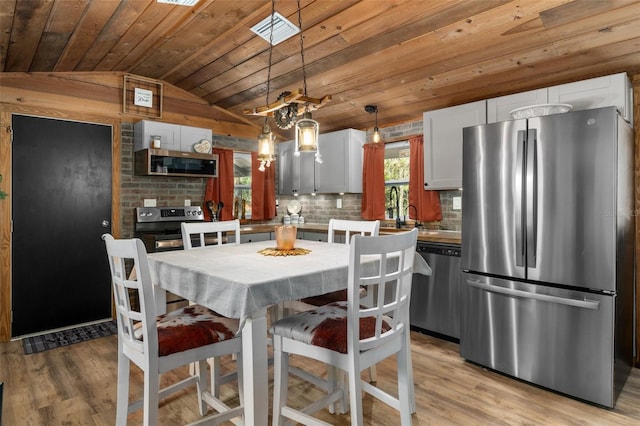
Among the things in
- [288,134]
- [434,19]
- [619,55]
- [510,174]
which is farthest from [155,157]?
[619,55]

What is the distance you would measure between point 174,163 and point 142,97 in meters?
0.80

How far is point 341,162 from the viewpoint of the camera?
4492 mm

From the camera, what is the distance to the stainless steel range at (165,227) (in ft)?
12.2

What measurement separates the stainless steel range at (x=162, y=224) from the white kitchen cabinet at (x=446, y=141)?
8.26 feet

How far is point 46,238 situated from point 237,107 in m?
2.41

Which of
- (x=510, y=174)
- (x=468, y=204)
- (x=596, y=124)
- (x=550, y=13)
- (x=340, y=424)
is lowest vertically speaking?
(x=340, y=424)

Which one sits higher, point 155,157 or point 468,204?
point 155,157

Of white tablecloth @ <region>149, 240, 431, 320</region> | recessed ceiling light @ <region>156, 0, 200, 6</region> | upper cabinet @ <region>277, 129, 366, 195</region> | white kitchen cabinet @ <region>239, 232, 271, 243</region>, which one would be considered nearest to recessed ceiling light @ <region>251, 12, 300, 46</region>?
recessed ceiling light @ <region>156, 0, 200, 6</region>

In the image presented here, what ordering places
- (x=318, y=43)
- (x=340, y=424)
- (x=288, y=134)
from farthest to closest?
1. (x=288, y=134)
2. (x=318, y=43)
3. (x=340, y=424)

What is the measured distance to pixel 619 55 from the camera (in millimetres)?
2521

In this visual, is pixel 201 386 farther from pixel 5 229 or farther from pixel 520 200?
pixel 5 229

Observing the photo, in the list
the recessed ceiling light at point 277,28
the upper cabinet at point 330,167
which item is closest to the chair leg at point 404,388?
the recessed ceiling light at point 277,28

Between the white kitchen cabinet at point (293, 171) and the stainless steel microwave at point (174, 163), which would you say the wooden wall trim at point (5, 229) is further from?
the white kitchen cabinet at point (293, 171)

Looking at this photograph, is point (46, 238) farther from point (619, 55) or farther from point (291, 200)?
point (619, 55)
